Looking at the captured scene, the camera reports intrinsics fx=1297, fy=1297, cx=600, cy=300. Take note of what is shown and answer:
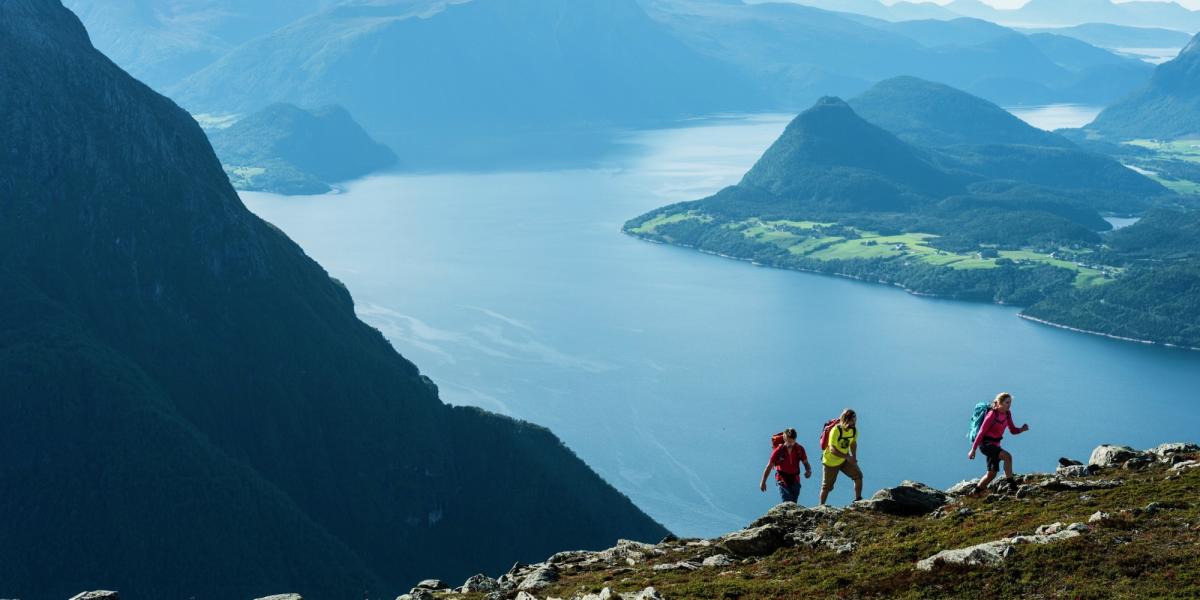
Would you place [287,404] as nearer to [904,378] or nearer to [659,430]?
[659,430]

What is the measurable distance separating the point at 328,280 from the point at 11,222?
38.4m

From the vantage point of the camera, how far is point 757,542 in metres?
33.0

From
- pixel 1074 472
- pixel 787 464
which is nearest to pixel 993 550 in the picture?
pixel 787 464

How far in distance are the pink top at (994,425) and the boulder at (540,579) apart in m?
→ 11.5

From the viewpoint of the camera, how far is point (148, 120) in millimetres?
134250

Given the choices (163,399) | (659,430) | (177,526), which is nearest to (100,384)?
(163,399)

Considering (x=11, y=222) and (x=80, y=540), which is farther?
(x=11, y=222)

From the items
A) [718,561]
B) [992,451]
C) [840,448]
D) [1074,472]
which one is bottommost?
[718,561]

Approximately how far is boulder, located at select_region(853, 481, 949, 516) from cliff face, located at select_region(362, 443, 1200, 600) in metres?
0.04

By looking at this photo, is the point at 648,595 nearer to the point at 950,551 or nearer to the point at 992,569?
the point at 950,551

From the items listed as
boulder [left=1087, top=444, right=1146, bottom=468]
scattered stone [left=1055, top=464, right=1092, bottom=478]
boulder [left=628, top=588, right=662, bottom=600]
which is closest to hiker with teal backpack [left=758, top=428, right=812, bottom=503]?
scattered stone [left=1055, top=464, right=1092, bottom=478]

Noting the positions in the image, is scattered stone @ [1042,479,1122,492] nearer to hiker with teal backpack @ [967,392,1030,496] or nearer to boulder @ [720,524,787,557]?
hiker with teal backpack @ [967,392,1030,496]

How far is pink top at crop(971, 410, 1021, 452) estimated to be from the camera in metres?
33.3

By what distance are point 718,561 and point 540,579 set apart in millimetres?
4977
